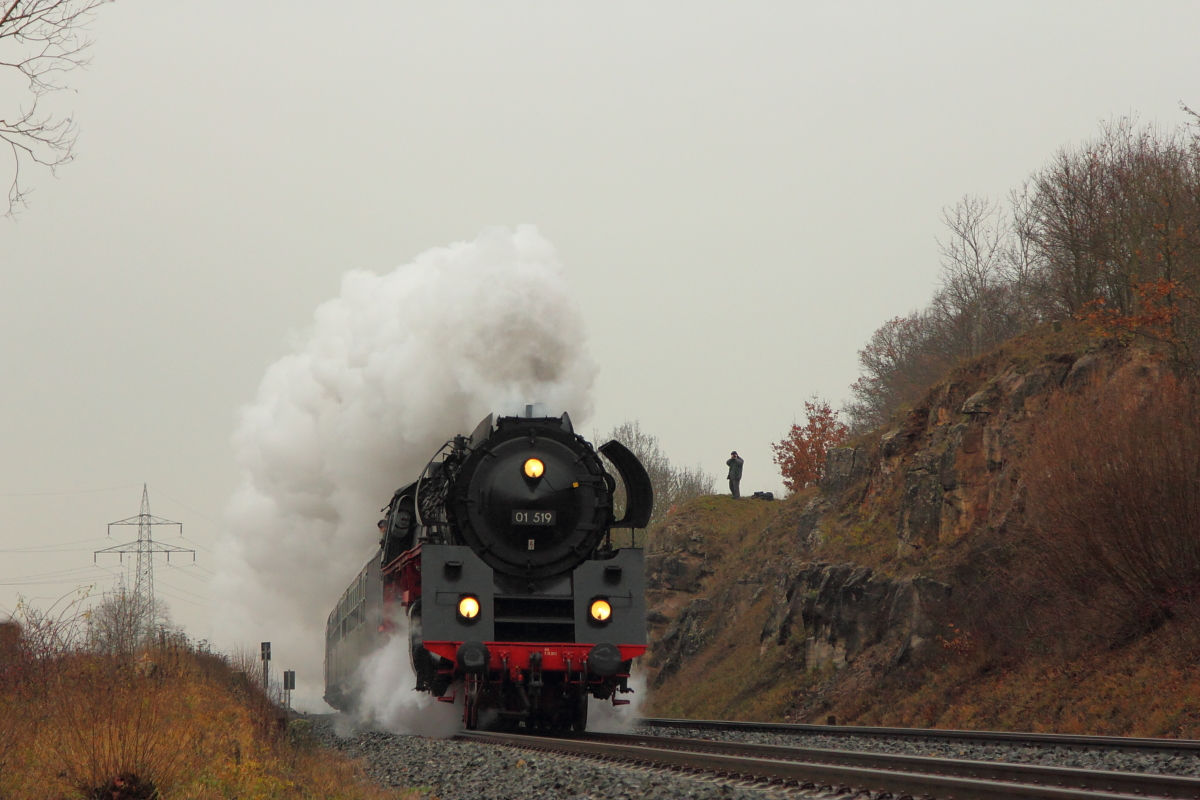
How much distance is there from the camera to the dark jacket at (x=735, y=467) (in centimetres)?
3972

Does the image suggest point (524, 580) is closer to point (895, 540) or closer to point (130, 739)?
point (130, 739)

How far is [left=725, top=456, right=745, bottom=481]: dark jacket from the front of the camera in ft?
130

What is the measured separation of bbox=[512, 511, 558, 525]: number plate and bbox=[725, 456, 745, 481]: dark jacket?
2715cm

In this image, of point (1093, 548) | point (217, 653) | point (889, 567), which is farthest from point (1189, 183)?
point (217, 653)

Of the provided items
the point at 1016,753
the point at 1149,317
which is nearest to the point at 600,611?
the point at 1016,753

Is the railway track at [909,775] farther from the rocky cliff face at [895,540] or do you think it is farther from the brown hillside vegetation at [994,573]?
the rocky cliff face at [895,540]

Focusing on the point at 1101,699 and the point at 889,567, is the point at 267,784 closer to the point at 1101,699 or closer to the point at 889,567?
the point at 1101,699

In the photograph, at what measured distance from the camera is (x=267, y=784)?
8039mm

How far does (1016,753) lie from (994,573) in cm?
937

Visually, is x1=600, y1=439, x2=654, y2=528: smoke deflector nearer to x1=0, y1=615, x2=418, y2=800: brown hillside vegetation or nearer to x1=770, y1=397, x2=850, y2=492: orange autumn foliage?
x1=0, y1=615, x2=418, y2=800: brown hillside vegetation

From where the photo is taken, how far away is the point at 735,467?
132 feet

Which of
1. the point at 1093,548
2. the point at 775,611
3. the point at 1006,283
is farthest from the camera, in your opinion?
the point at 1006,283

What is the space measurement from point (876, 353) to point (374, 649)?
144 ft

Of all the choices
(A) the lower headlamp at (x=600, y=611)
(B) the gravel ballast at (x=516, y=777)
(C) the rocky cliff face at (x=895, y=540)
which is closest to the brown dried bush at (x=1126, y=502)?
(C) the rocky cliff face at (x=895, y=540)
